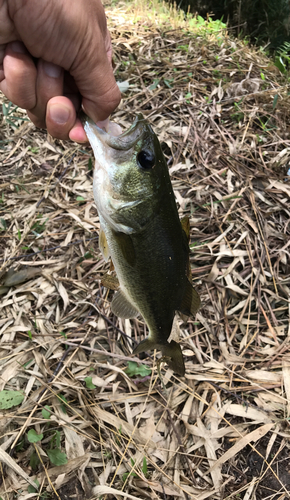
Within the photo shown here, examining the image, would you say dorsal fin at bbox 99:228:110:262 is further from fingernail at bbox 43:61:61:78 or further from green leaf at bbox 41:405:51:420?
green leaf at bbox 41:405:51:420

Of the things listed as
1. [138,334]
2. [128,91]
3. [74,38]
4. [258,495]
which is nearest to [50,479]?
[138,334]

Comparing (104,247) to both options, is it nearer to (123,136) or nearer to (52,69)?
(123,136)

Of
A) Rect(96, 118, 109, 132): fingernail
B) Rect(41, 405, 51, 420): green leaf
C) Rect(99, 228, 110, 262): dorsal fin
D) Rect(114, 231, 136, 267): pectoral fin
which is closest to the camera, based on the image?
Rect(114, 231, 136, 267): pectoral fin

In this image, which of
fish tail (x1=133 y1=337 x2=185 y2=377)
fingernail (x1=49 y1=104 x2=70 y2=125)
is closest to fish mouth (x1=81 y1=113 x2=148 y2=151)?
fingernail (x1=49 y1=104 x2=70 y2=125)

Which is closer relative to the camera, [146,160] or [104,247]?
[146,160]

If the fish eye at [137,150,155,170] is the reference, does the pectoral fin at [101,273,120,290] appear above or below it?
below

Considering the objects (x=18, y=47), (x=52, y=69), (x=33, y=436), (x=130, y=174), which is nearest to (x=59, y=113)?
(x=52, y=69)

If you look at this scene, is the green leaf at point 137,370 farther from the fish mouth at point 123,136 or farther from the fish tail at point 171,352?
the fish mouth at point 123,136
